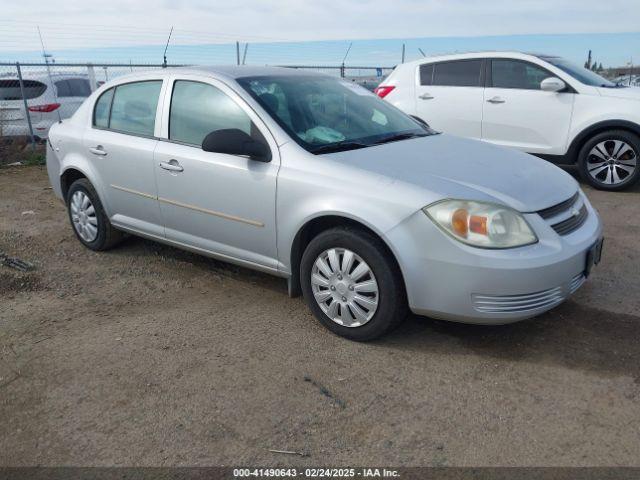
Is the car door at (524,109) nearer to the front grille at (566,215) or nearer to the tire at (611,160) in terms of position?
the tire at (611,160)

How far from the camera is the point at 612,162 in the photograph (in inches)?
279

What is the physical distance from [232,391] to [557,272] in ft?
5.91

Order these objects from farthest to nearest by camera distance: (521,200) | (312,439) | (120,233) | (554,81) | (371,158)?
(554,81) → (120,233) → (371,158) → (521,200) → (312,439)

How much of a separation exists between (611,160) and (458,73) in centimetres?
230

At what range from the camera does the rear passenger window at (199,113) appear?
12.8 ft

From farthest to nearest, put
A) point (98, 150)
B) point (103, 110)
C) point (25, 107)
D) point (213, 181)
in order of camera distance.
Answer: point (25, 107), point (103, 110), point (98, 150), point (213, 181)

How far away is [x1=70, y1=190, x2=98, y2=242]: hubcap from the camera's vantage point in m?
5.06

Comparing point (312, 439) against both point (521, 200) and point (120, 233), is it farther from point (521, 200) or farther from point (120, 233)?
point (120, 233)

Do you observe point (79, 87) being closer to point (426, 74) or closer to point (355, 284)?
point (426, 74)

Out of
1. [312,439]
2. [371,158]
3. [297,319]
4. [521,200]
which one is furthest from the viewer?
[297,319]

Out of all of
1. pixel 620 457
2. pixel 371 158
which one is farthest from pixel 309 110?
pixel 620 457

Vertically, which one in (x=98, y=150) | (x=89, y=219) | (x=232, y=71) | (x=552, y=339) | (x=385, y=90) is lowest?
(x=552, y=339)

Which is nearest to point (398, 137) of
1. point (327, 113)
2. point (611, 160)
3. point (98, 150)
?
point (327, 113)

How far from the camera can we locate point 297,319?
3.80 meters
